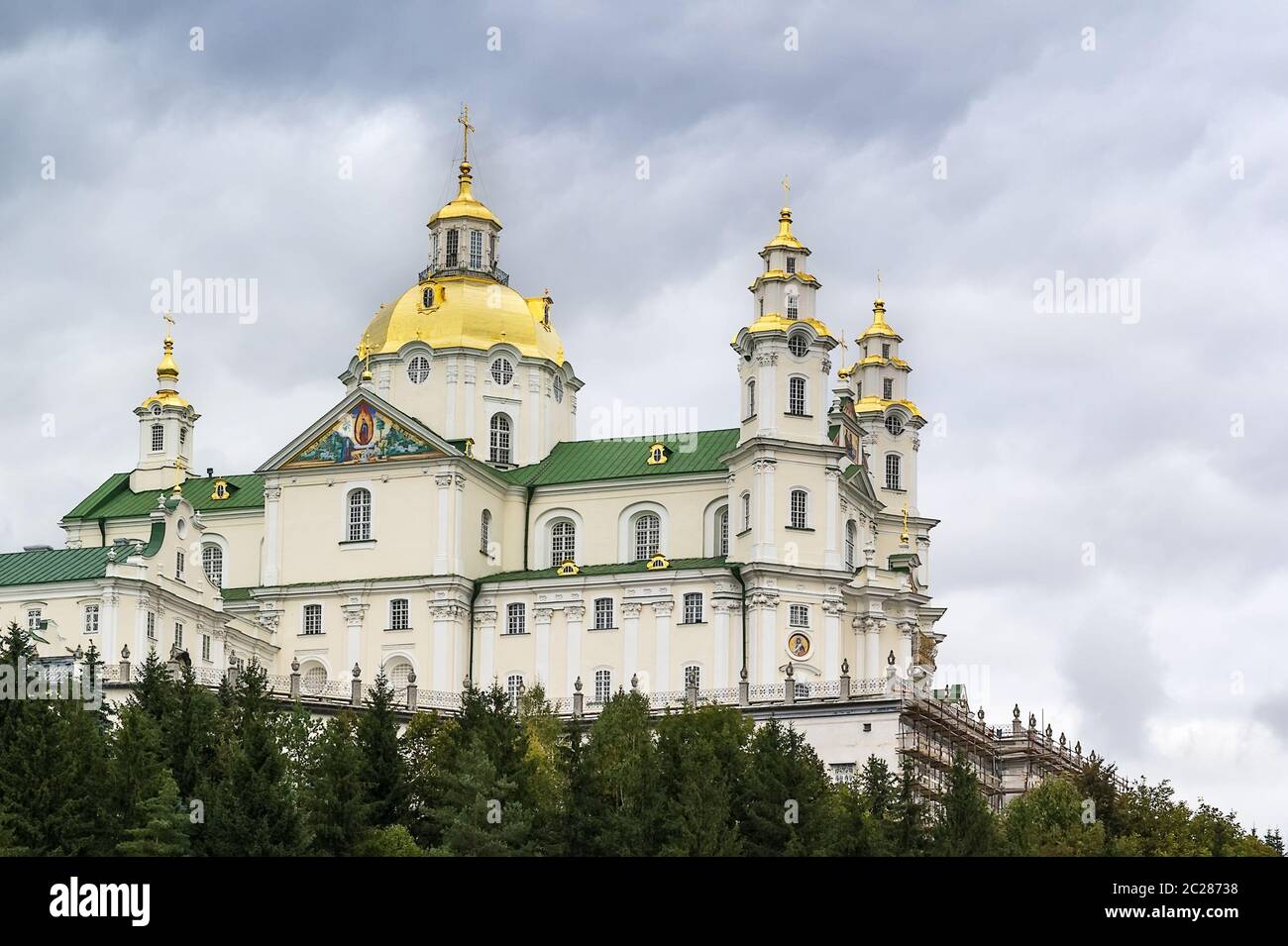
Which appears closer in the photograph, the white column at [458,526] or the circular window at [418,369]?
the white column at [458,526]

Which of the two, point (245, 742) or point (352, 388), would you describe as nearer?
point (245, 742)

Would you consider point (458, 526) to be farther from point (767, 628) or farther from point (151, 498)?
point (151, 498)

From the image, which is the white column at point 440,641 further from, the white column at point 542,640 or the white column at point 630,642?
the white column at point 630,642

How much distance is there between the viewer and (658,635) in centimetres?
8469

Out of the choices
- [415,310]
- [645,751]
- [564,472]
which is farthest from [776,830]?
[415,310]

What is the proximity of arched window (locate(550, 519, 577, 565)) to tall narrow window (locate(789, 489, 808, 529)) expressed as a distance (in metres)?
9.40

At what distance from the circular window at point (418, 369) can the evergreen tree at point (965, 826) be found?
3893cm

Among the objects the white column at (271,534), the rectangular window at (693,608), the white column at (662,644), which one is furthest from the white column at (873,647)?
the white column at (271,534)

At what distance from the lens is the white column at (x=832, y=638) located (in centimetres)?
8400

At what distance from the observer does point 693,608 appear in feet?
278
